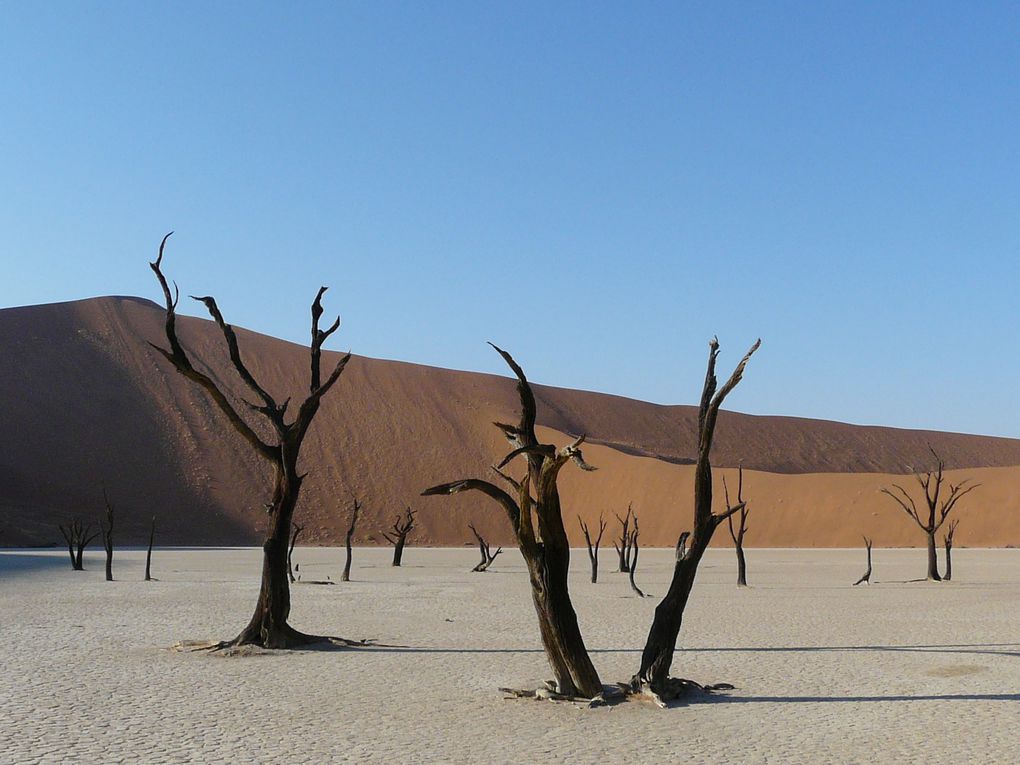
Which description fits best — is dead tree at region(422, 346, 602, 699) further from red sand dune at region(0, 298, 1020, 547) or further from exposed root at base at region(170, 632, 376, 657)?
red sand dune at region(0, 298, 1020, 547)

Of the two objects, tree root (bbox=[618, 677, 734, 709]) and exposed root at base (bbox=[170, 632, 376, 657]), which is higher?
tree root (bbox=[618, 677, 734, 709])

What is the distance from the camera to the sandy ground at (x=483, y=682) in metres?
9.87

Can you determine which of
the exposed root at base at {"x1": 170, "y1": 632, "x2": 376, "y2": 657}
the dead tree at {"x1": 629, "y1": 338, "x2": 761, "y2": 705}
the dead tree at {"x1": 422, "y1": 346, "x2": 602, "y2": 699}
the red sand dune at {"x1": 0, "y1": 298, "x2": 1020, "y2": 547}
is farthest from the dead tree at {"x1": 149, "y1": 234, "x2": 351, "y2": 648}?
the red sand dune at {"x1": 0, "y1": 298, "x2": 1020, "y2": 547}

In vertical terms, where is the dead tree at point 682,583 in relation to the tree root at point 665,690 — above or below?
above

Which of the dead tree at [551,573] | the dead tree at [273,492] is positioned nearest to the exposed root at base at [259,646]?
the dead tree at [273,492]

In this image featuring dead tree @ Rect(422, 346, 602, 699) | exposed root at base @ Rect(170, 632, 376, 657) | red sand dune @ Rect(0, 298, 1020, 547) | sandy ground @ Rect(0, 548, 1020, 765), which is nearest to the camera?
sandy ground @ Rect(0, 548, 1020, 765)

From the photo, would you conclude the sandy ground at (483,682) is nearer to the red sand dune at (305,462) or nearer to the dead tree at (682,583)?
the dead tree at (682,583)

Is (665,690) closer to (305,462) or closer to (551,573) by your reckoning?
(551,573)

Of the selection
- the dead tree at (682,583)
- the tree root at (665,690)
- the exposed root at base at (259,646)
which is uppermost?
the dead tree at (682,583)

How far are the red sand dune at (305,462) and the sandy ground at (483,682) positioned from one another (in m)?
43.4

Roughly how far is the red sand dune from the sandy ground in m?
43.4

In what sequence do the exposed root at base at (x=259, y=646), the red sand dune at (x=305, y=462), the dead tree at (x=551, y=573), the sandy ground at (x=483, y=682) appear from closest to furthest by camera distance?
the sandy ground at (x=483, y=682) → the dead tree at (x=551, y=573) → the exposed root at base at (x=259, y=646) → the red sand dune at (x=305, y=462)

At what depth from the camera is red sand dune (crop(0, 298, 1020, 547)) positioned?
70.9 meters

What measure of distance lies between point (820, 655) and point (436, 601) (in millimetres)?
11658
